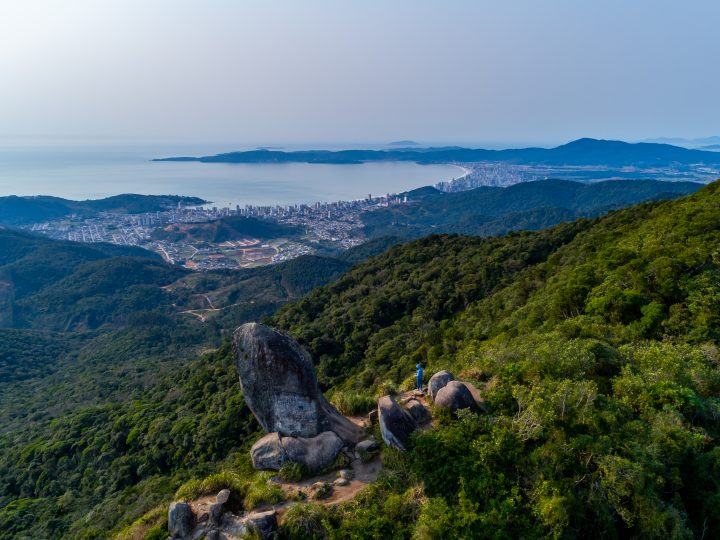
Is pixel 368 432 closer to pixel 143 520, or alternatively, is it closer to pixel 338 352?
pixel 143 520

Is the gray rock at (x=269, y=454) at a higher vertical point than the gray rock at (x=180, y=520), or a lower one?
higher

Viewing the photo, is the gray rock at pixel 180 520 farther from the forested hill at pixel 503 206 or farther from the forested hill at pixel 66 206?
the forested hill at pixel 66 206

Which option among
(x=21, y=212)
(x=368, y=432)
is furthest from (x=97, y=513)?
(x=21, y=212)

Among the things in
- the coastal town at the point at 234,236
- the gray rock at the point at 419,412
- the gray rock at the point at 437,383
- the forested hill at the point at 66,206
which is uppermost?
the forested hill at the point at 66,206

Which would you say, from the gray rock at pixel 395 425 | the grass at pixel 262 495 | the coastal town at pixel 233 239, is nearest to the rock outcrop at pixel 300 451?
the grass at pixel 262 495

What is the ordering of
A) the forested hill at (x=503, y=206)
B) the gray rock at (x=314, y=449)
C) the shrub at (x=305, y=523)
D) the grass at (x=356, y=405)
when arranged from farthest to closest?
the forested hill at (x=503, y=206) → the grass at (x=356, y=405) → the gray rock at (x=314, y=449) → the shrub at (x=305, y=523)

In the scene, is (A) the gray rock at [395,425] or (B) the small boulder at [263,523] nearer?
(B) the small boulder at [263,523]
